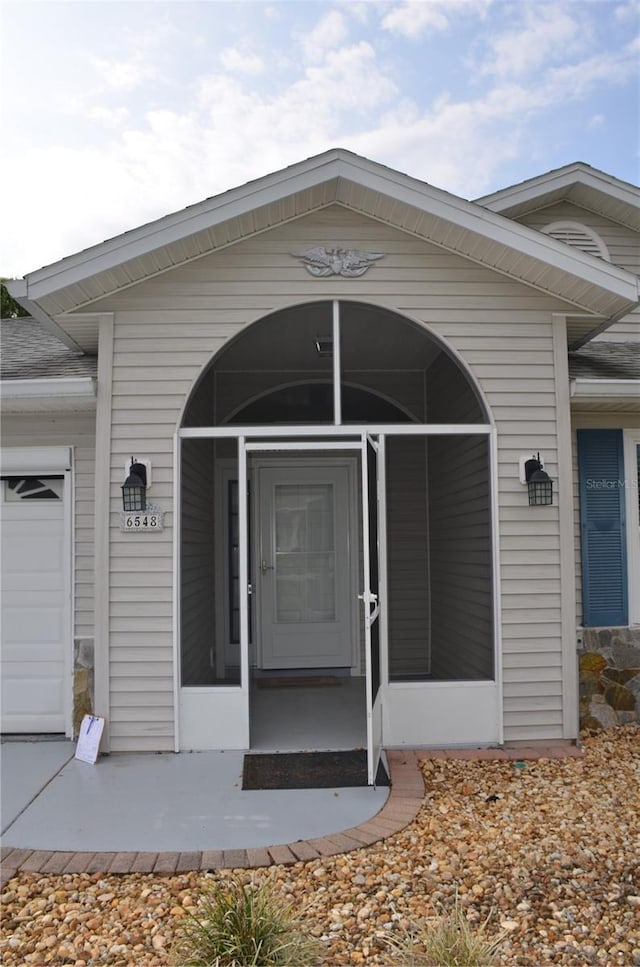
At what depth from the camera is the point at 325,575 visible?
6824 millimetres

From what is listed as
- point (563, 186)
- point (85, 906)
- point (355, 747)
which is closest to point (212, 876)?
point (85, 906)

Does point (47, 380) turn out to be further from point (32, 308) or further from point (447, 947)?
point (447, 947)

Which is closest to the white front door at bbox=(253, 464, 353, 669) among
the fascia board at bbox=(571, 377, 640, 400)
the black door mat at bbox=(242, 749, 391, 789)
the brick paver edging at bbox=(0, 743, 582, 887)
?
the black door mat at bbox=(242, 749, 391, 789)

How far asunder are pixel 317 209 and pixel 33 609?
349cm

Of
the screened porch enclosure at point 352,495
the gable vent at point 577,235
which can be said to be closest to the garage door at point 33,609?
the screened porch enclosure at point 352,495

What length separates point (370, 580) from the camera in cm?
427

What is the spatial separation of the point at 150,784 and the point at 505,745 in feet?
7.55

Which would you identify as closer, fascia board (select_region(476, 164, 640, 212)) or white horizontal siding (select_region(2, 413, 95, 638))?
white horizontal siding (select_region(2, 413, 95, 638))

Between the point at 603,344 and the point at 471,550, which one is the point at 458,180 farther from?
the point at 471,550

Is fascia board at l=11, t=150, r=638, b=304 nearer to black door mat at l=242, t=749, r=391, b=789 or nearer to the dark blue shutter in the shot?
the dark blue shutter

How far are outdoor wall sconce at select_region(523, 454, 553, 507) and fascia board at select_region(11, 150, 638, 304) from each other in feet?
4.19

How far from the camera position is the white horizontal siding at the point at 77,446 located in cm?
493

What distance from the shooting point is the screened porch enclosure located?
4969 millimetres

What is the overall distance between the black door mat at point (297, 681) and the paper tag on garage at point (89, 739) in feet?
6.74
